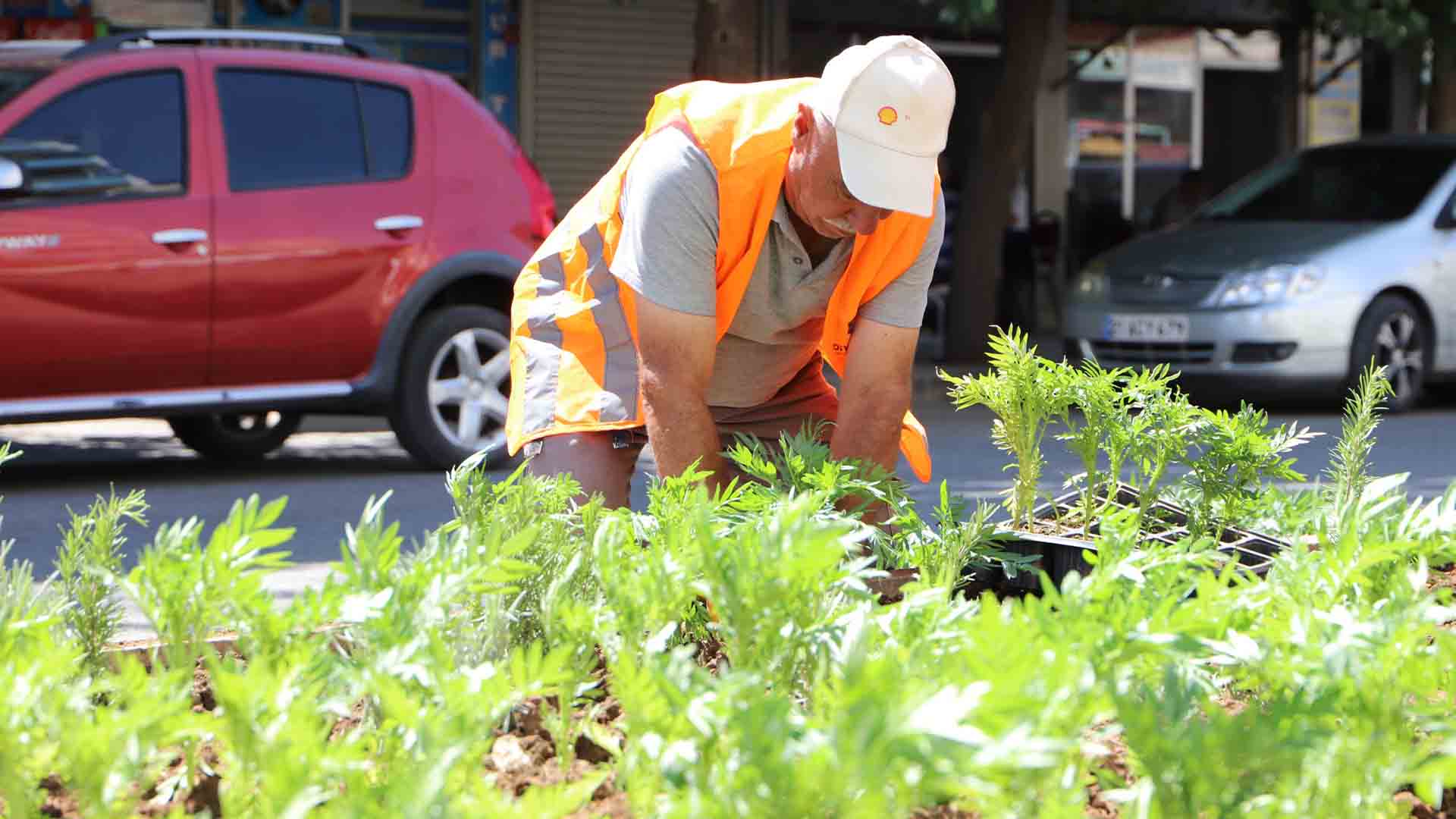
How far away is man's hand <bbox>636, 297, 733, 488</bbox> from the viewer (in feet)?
11.3

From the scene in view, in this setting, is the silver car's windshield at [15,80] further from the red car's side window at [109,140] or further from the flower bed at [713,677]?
the flower bed at [713,677]

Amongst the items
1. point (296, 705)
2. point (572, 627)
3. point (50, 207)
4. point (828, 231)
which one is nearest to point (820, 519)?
point (572, 627)

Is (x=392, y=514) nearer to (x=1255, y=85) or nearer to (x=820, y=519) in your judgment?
(x=820, y=519)

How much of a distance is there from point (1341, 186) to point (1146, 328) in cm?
184

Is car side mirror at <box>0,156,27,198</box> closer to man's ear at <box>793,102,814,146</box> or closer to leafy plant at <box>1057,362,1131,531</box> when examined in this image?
man's ear at <box>793,102,814,146</box>

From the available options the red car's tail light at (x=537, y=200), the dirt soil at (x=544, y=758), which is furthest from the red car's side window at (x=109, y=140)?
the dirt soil at (x=544, y=758)

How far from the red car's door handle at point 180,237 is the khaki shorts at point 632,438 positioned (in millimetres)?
4710

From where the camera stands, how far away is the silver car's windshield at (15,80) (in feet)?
27.1

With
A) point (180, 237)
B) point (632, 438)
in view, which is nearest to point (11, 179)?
point (180, 237)

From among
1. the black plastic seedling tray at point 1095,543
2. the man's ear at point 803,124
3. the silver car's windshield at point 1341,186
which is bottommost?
the black plastic seedling tray at point 1095,543

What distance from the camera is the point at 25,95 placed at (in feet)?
26.8

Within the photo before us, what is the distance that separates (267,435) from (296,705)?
8.50 m

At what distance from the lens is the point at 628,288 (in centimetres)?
375

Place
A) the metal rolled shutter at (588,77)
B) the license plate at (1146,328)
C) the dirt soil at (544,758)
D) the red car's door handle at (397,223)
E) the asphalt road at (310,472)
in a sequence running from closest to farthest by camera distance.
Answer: the dirt soil at (544,758), the asphalt road at (310,472), the red car's door handle at (397,223), the license plate at (1146,328), the metal rolled shutter at (588,77)
